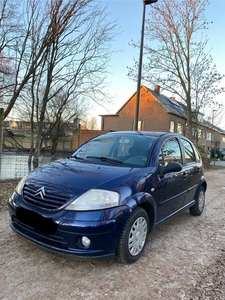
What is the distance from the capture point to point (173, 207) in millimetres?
3812

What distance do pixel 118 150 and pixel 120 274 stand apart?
1.81 metres

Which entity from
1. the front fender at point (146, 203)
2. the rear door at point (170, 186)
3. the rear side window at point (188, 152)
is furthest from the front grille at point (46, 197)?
the rear side window at point (188, 152)

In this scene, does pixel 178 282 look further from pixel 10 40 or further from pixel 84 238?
pixel 10 40

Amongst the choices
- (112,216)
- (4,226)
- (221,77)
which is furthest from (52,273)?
(221,77)

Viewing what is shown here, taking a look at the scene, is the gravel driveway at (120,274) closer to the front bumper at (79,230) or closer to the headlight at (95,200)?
the front bumper at (79,230)

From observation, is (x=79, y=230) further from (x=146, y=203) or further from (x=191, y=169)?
(x=191, y=169)

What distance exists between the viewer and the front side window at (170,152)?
3.67m

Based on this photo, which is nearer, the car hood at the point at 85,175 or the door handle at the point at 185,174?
the car hood at the point at 85,175

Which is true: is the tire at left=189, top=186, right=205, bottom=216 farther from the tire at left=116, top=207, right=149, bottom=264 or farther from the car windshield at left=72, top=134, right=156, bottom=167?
the tire at left=116, top=207, right=149, bottom=264

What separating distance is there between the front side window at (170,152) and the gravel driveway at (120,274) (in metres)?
1.22

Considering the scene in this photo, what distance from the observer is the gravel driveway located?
2334 millimetres

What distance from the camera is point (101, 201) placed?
2.58m

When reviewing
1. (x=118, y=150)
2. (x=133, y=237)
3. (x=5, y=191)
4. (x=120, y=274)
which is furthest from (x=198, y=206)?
(x=5, y=191)

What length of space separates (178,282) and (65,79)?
32.0 feet
